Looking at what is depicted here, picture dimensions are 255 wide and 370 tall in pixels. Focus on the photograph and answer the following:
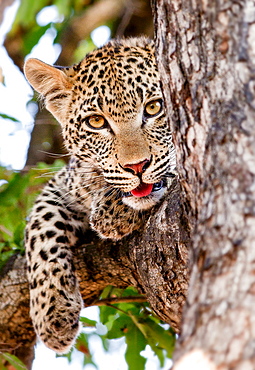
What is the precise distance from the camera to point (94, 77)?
17.1 ft

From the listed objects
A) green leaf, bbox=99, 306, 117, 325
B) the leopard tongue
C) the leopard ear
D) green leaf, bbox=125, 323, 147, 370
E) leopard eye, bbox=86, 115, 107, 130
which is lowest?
green leaf, bbox=125, 323, 147, 370

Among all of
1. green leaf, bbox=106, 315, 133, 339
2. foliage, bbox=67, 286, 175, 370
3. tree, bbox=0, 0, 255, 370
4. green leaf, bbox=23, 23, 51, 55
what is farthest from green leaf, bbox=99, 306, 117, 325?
green leaf, bbox=23, 23, 51, 55

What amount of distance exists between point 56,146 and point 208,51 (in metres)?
6.00

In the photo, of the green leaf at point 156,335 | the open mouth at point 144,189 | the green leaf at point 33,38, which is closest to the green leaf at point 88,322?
the green leaf at point 156,335

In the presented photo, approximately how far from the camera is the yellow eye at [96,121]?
16.5ft

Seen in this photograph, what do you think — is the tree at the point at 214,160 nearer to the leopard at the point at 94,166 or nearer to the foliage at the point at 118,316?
the leopard at the point at 94,166

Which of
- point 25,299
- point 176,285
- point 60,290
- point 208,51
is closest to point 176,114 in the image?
point 208,51

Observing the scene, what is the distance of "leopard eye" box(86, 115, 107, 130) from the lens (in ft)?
16.5

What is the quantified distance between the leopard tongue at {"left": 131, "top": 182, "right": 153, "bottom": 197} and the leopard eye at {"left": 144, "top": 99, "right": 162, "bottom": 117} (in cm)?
63

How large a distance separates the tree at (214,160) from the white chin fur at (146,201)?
4.66ft

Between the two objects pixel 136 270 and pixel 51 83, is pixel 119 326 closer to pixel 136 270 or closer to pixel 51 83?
pixel 136 270

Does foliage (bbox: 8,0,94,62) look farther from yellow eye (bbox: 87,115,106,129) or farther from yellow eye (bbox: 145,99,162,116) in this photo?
yellow eye (bbox: 145,99,162,116)

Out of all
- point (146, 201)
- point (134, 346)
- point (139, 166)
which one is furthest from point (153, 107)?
point (134, 346)

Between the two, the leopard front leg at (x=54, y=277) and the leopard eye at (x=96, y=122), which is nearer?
the leopard front leg at (x=54, y=277)
